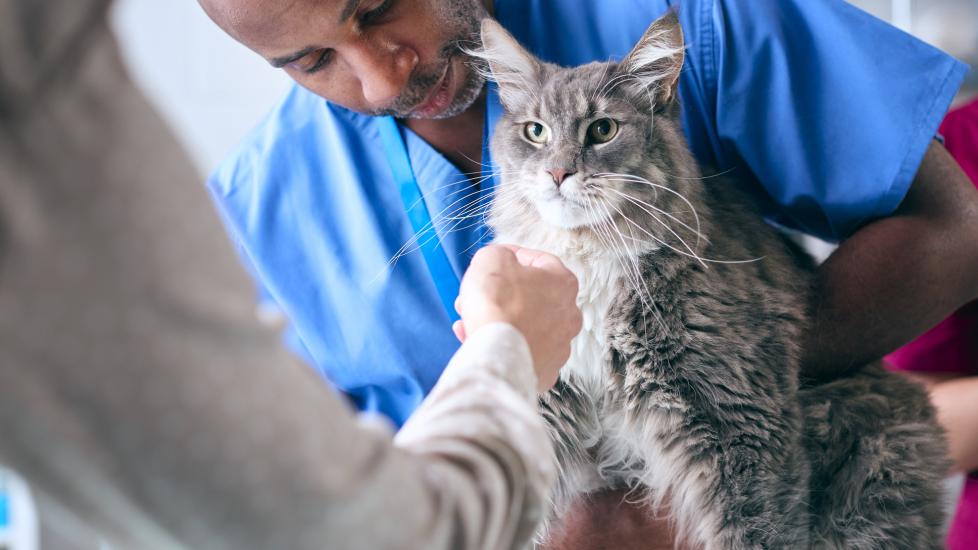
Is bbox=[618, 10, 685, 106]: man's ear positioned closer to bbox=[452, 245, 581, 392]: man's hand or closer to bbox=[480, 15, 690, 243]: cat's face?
bbox=[480, 15, 690, 243]: cat's face

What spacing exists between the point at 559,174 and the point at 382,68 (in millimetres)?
356

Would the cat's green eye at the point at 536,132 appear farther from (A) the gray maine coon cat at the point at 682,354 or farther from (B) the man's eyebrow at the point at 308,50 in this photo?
(B) the man's eyebrow at the point at 308,50

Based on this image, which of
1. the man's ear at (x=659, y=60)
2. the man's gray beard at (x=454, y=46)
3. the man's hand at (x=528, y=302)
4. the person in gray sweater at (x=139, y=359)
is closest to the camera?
the person in gray sweater at (x=139, y=359)

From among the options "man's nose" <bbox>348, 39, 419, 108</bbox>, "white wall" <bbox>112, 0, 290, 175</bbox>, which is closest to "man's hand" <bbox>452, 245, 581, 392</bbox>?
"man's nose" <bbox>348, 39, 419, 108</bbox>

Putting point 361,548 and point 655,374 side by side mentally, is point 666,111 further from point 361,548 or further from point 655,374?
point 361,548

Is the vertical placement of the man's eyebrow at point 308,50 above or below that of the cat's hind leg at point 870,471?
above

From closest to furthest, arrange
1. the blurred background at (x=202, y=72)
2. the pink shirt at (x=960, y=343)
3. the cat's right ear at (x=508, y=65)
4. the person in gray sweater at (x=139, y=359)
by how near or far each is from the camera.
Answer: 1. the person in gray sweater at (x=139, y=359)
2. the cat's right ear at (x=508, y=65)
3. the pink shirt at (x=960, y=343)
4. the blurred background at (x=202, y=72)

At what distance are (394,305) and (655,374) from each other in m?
0.50

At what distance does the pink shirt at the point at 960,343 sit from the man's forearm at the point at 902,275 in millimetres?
446

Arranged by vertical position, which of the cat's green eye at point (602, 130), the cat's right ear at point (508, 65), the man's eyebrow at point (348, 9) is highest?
the man's eyebrow at point (348, 9)

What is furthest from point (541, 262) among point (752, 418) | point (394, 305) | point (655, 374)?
point (394, 305)

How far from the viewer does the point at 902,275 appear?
1.28 meters

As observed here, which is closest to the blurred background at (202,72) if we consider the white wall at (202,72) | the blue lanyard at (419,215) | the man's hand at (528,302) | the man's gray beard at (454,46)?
the white wall at (202,72)

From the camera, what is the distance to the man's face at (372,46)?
4.00 ft
